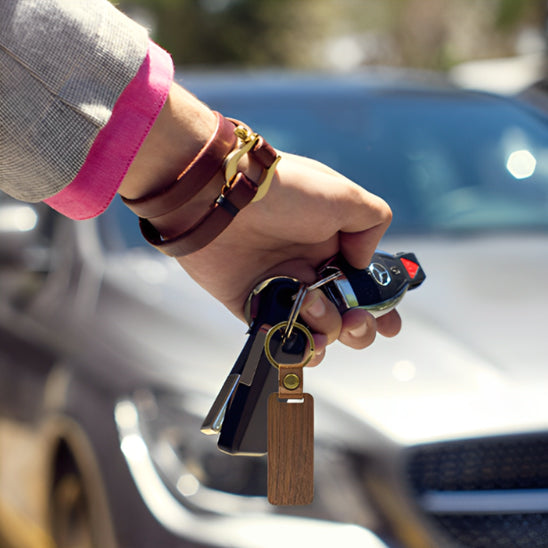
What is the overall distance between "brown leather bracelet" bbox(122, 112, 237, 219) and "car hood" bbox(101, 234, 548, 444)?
2.09 feet

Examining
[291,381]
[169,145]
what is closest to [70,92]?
[169,145]

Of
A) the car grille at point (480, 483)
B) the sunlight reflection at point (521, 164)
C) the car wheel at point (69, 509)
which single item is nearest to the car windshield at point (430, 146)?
the sunlight reflection at point (521, 164)

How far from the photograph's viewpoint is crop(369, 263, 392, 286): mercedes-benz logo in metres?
0.97

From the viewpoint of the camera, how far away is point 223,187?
912 mm

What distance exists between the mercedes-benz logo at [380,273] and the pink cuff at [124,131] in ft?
0.98

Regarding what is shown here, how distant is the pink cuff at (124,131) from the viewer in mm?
892

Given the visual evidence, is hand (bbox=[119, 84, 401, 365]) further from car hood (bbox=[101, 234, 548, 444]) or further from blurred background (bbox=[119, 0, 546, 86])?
blurred background (bbox=[119, 0, 546, 86])

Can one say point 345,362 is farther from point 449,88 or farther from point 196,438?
point 449,88

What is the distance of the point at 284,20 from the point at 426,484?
17.2m

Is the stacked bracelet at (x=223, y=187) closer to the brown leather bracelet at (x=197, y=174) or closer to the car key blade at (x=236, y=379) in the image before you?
the brown leather bracelet at (x=197, y=174)

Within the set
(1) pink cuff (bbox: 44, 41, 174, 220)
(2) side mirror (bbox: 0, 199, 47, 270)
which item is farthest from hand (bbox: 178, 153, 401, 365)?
(2) side mirror (bbox: 0, 199, 47, 270)

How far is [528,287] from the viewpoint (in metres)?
1.57

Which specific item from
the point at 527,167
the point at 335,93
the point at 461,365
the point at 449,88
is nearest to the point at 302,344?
the point at 461,365

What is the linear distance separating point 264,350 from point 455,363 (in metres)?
0.72
